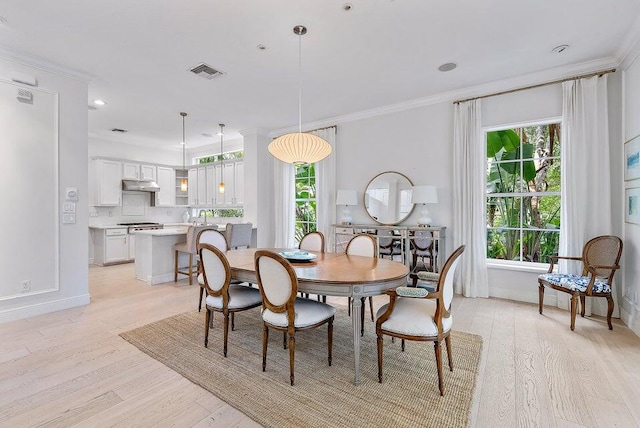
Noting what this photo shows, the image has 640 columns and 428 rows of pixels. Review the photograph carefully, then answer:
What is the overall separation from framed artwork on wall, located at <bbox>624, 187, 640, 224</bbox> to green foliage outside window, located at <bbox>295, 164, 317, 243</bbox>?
433 centimetres

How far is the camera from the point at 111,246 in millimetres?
6383

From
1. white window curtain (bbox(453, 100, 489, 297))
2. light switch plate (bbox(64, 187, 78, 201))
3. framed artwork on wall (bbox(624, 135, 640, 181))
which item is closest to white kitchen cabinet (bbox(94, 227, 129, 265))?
light switch plate (bbox(64, 187, 78, 201))

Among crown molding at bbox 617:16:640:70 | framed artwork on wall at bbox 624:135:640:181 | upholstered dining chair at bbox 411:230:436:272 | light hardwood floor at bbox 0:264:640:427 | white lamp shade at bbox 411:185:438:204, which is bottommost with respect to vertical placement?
light hardwood floor at bbox 0:264:640:427

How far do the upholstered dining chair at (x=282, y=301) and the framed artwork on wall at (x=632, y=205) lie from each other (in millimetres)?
3210

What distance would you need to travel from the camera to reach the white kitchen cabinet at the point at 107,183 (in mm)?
6545

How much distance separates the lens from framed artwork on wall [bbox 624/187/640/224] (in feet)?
9.80

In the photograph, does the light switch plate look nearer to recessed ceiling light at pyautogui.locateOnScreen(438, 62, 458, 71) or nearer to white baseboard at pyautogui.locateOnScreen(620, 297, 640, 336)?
recessed ceiling light at pyautogui.locateOnScreen(438, 62, 458, 71)

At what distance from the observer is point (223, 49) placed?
3203mm

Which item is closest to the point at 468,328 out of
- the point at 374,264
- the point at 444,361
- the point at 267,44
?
the point at 444,361

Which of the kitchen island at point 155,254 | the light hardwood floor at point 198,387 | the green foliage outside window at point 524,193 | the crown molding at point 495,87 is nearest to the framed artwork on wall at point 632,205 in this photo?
the green foliage outside window at point 524,193

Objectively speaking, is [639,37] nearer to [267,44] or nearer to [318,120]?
[267,44]

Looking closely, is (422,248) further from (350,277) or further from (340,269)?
(350,277)

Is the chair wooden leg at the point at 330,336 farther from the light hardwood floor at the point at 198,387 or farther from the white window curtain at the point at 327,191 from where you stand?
the white window curtain at the point at 327,191

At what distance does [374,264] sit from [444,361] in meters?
0.92
